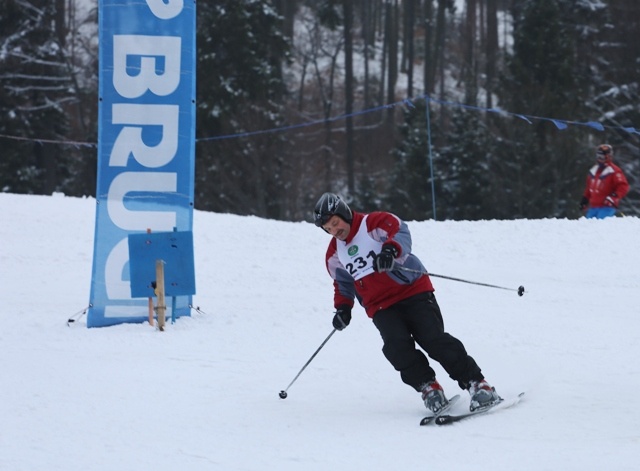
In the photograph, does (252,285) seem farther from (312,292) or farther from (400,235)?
(400,235)

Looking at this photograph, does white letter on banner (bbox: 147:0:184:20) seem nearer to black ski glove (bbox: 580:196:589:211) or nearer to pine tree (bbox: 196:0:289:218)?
black ski glove (bbox: 580:196:589:211)

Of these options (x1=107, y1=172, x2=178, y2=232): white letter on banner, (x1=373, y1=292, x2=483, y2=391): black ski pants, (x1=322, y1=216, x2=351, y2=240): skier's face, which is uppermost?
(x1=107, y1=172, x2=178, y2=232): white letter on banner

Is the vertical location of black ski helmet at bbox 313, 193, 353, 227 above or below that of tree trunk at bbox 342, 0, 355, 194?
below

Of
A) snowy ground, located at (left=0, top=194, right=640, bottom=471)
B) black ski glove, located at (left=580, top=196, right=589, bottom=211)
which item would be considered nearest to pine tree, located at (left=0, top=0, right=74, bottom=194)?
snowy ground, located at (left=0, top=194, right=640, bottom=471)

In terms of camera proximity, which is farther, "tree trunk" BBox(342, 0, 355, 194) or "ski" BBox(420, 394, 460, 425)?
"tree trunk" BBox(342, 0, 355, 194)

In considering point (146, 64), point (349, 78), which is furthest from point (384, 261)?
point (349, 78)

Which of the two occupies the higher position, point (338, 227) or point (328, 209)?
point (328, 209)

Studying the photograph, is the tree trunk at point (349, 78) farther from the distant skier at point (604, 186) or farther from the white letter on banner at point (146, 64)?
the white letter on banner at point (146, 64)

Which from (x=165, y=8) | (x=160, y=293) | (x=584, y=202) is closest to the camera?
(x=160, y=293)

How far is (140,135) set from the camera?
9500 mm

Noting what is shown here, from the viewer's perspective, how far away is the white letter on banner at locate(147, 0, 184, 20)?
31.3 ft

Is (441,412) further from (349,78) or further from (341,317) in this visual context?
(349,78)

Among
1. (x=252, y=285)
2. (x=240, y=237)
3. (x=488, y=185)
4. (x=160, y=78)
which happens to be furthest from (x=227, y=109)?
(x=160, y=78)

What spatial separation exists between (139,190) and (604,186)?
8.36 meters
